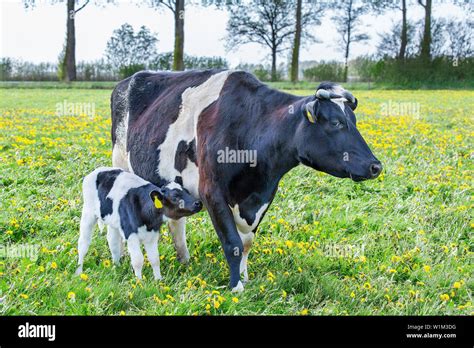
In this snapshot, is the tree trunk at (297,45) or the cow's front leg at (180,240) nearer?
the cow's front leg at (180,240)

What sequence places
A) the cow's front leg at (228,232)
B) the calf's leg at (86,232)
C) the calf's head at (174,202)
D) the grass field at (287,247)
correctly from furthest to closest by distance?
the calf's leg at (86,232) → the calf's head at (174,202) → the cow's front leg at (228,232) → the grass field at (287,247)

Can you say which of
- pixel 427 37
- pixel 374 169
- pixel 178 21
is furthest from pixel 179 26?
pixel 427 37

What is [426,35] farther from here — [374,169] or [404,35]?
[374,169]

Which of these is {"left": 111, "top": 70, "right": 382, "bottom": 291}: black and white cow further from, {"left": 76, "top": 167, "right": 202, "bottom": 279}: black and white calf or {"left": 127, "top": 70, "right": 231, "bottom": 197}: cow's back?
{"left": 76, "top": 167, "right": 202, "bottom": 279}: black and white calf

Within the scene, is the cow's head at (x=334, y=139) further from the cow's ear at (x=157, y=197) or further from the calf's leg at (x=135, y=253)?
the calf's leg at (x=135, y=253)

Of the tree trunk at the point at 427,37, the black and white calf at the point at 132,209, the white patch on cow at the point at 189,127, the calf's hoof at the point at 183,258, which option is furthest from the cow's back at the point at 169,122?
the tree trunk at the point at 427,37

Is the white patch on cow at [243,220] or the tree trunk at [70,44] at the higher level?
the tree trunk at [70,44]

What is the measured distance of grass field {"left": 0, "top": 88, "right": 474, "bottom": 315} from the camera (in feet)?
12.5

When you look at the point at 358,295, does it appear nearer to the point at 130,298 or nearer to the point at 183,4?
the point at 130,298

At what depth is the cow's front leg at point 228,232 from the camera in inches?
156

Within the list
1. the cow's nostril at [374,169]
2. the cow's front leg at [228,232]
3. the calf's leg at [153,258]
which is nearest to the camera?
the cow's nostril at [374,169]

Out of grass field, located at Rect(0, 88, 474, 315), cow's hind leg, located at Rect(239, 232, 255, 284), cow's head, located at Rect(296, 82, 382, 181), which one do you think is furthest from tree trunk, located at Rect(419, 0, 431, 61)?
cow's hind leg, located at Rect(239, 232, 255, 284)
